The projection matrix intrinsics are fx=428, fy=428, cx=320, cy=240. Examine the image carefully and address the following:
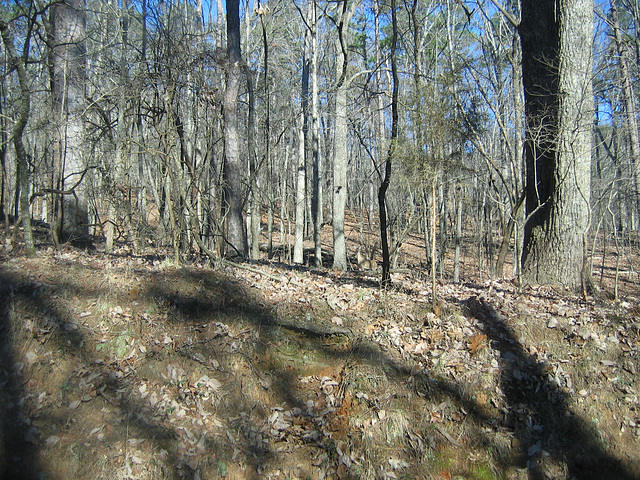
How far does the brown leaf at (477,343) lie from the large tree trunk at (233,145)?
4.83 metres

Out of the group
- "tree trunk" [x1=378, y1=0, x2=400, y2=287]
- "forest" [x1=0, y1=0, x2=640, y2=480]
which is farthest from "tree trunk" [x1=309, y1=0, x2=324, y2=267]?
"tree trunk" [x1=378, y1=0, x2=400, y2=287]

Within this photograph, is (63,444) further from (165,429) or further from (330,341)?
(330,341)

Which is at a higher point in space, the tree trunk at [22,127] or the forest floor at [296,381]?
the tree trunk at [22,127]

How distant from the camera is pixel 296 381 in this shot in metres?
5.27

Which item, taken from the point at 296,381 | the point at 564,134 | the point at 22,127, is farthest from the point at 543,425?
the point at 22,127

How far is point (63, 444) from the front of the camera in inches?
162

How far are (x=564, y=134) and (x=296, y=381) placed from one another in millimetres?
5899

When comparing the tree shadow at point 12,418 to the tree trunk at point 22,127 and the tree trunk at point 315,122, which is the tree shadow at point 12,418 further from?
the tree trunk at point 315,122

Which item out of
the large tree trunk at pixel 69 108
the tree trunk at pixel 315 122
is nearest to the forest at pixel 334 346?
the large tree trunk at pixel 69 108

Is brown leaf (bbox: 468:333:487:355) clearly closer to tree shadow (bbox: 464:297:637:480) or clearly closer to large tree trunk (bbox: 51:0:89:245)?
tree shadow (bbox: 464:297:637:480)

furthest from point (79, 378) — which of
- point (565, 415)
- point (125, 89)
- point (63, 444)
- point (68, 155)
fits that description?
point (68, 155)

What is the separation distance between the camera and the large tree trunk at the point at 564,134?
7145 millimetres

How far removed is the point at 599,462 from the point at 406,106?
512 cm

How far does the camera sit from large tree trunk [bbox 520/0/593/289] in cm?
714
